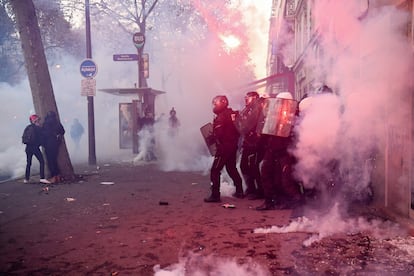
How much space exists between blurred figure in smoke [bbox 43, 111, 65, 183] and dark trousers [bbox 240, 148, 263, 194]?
178 inches

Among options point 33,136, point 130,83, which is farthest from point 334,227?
point 130,83

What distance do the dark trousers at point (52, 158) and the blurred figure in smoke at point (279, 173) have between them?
541 centimetres

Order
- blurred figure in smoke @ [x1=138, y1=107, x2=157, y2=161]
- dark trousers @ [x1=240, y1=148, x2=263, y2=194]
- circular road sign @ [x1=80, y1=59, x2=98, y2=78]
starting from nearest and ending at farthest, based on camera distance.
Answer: dark trousers @ [x1=240, y1=148, x2=263, y2=194] < circular road sign @ [x1=80, y1=59, x2=98, y2=78] < blurred figure in smoke @ [x1=138, y1=107, x2=157, y2=161]

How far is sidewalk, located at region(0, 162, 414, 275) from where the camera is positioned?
376cm

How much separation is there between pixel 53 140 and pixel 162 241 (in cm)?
567

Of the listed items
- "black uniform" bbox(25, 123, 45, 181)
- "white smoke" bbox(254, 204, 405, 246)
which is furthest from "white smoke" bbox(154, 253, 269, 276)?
"black uniform" bbox(25, 123, 45, 181)

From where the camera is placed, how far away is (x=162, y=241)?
462 centimetres

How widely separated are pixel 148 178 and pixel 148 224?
440cm

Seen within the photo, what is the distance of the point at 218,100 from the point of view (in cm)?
674

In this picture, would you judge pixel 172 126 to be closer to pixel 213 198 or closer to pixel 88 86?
pixel 88 86

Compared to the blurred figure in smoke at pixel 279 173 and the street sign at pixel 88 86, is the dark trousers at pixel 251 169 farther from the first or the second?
the street sign at pixel 88 86

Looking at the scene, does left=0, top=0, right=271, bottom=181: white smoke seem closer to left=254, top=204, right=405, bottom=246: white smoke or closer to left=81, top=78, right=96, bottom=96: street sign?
left=81, top=78, right=96, bottom=96: street sign

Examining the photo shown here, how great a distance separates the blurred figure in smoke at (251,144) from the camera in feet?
21.9

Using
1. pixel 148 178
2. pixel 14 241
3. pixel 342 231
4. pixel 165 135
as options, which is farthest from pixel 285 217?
pixel 165 135
